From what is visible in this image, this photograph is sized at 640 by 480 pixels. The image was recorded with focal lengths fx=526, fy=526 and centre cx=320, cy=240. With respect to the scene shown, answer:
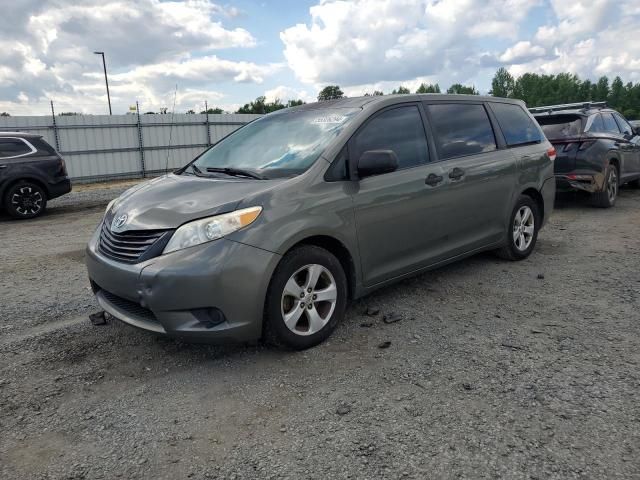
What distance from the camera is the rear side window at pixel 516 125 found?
542cm

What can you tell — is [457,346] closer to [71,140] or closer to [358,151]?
[358,151]

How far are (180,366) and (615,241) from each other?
5.67m

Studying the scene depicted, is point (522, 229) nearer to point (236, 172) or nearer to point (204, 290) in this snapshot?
point (236, 172)

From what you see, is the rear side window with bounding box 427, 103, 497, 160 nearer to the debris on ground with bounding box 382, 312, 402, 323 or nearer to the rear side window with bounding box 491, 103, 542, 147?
the rear side window with bounding box 491, 103, 542, 147

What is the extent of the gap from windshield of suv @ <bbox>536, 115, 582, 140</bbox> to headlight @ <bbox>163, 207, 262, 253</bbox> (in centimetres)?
712

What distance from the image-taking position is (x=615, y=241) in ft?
21.7

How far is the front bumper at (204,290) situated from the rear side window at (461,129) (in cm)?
215

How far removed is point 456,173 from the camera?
15.1ft

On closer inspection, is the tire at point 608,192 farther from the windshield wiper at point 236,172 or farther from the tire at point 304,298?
the windshield wiper at point 236,172

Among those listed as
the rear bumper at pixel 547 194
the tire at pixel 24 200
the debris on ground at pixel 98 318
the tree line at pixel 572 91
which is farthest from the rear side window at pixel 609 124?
the tree line at pixel 572 91

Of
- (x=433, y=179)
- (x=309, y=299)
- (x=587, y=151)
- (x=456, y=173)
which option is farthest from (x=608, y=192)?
(x=309, y=299)

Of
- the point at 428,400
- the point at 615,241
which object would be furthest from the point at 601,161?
the point at 428,400

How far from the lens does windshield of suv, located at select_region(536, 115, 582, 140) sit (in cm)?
861

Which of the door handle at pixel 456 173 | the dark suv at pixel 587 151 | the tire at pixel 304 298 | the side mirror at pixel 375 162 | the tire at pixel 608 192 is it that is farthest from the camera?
the tire at pixel 608 192
